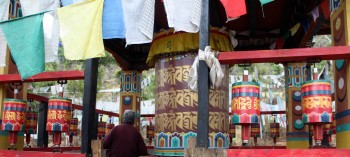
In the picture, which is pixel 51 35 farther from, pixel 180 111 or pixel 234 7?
pixel 234 7

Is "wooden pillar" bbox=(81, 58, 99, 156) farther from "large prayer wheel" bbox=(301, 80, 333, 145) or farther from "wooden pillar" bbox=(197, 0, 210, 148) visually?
"large prayer wheel" bbox=(301, 80, 333, 145)

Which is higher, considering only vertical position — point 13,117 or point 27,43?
point 27,43

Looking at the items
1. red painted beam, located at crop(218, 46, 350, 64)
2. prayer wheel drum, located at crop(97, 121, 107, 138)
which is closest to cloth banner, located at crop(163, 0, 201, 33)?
red painted beam, located at crop(218, 46, 350, 64)

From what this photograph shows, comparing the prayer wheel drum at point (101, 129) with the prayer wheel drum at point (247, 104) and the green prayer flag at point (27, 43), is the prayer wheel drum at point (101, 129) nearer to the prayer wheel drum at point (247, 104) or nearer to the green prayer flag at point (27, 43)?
the green prayer flag at point (27, 43)

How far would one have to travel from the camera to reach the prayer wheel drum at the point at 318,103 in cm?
439

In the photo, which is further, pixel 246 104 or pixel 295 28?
pixel 295 28

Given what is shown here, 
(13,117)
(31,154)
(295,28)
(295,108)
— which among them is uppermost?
(295,28)

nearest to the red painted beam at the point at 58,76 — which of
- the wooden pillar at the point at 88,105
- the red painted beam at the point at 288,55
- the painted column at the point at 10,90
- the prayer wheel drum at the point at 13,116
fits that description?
the wooden pillar at the point at 88,105

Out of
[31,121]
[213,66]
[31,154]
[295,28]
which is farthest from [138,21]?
[31,121]

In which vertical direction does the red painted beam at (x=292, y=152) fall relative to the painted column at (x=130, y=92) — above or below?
below

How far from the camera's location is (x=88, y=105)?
548cm

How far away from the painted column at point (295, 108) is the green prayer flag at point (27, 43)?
18.2 feet

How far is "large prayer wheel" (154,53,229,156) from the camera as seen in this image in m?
6.84

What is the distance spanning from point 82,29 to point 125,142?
1.94 m
